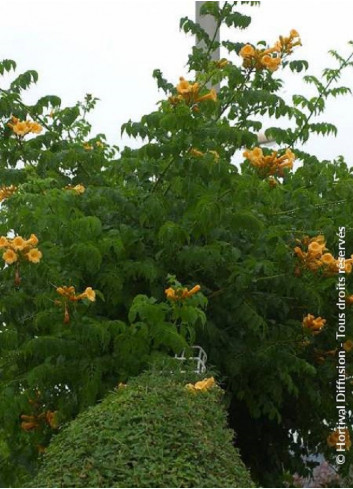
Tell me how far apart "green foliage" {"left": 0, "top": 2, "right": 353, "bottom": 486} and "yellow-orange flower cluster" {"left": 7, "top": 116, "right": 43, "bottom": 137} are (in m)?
0.04

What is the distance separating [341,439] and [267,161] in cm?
207

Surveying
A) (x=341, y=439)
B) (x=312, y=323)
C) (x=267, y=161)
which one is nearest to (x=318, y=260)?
(x=312, y=323)

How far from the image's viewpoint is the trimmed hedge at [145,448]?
3.42 m

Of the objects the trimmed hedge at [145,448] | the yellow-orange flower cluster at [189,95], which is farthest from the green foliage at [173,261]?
the trimmed hedge at [145,448]

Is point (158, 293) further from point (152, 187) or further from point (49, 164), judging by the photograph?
point (49, 164)

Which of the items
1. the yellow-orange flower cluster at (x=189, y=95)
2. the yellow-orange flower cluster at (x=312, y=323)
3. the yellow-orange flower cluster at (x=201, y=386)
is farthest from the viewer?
the yellow-orange flower cluster at (x=312, y=323)

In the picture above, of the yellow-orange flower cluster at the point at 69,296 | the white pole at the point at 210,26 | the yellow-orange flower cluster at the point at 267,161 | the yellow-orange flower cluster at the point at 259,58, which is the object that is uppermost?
the white pole at the point at 210,26

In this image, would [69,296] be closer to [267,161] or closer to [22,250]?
[22,250]

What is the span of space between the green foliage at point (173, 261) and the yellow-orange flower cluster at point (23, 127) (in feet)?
0.13

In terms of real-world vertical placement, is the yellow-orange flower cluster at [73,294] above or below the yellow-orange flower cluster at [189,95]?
below

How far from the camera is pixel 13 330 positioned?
556 cm

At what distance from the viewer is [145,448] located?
3.52m

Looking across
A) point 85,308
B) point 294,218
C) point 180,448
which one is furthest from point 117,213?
point 180,448

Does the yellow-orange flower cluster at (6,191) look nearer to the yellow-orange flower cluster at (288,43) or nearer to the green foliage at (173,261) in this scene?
the green foliage at (173,261)
